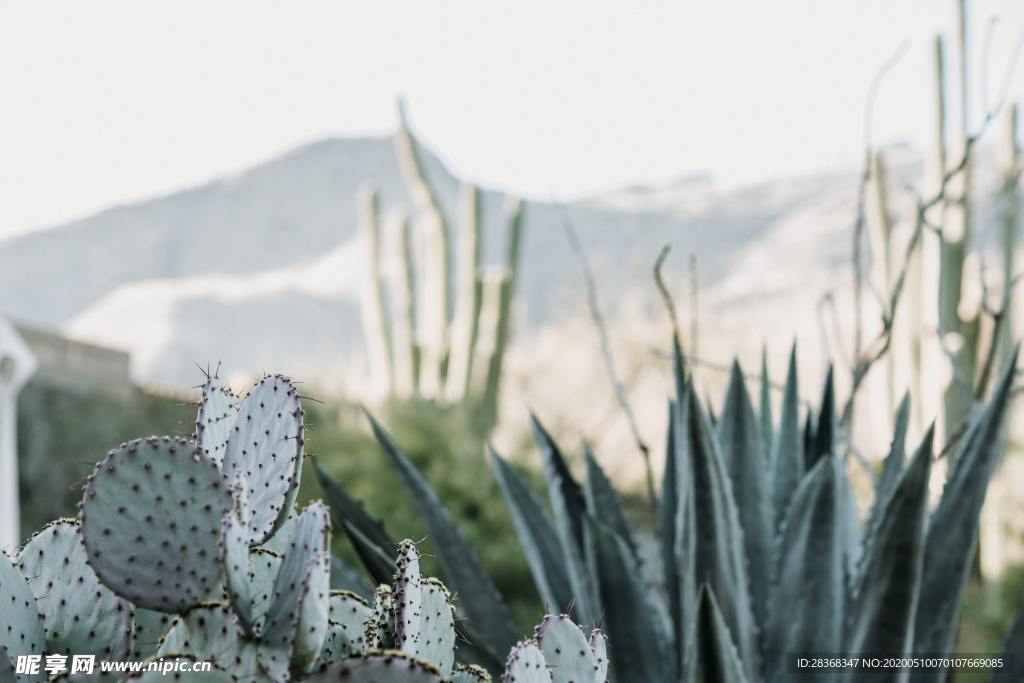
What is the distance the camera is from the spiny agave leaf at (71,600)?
41 cm

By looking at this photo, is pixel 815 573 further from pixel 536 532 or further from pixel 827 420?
pixel 536 532

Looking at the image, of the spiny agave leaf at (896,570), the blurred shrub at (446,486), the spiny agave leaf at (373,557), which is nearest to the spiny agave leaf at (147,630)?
the spiny agave leaf at (373,557)

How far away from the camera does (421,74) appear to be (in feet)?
57.4

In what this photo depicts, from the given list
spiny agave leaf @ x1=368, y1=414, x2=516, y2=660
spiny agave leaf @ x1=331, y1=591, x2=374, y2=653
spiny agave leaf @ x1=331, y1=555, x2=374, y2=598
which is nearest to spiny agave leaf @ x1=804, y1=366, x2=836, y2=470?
spiny agave leaf @ x1=368, y1=414, x2=516, y2=660

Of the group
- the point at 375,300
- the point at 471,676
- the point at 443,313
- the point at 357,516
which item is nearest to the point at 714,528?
the point at 357,516

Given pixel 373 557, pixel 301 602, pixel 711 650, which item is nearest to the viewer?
pixel 301 602

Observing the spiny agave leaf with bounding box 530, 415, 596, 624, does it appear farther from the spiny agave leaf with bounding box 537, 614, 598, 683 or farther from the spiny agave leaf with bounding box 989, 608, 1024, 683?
the spiny agave leaf with bounding box 537, 614, 598, 683

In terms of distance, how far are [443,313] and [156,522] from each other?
5792mm

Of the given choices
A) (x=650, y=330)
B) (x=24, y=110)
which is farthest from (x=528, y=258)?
(x=650, y=330)

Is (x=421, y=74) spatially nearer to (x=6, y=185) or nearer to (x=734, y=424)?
(x=734, y=424)

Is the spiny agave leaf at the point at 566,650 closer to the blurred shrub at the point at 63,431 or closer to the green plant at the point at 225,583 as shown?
the green plant at the point at 225,583

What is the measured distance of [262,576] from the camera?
0.42 meters

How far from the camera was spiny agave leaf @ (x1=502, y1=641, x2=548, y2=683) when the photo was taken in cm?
37

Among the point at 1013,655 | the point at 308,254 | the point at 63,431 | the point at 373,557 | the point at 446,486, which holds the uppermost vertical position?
the point at 308,254
